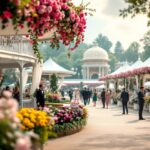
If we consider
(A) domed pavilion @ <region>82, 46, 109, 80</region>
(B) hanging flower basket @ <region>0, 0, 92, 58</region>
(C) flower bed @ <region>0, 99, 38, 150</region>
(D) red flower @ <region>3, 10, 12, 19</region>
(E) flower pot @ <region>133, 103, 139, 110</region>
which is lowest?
(C) flower bed @ <region>0, 99, 38, 150</region>

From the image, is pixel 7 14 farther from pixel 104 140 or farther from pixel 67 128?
pixel 67 128

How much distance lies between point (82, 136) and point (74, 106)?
3797 millimetres

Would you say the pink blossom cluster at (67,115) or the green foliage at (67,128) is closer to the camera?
the green foliage at (67,128)

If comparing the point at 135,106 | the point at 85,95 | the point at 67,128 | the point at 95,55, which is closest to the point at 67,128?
the point at 67,128

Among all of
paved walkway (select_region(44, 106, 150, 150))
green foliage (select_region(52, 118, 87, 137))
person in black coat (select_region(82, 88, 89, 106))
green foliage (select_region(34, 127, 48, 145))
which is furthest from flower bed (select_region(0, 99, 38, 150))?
person in black coat (select_region(82, 88, 89, 106))

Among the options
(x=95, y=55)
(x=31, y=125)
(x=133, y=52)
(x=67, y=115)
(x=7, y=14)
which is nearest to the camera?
(x=7, y=14)

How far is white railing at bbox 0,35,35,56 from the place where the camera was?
66.8 ft

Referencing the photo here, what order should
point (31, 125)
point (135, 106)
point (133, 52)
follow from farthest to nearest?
point (133, 52) < point (135, 106) < point (31, 125)

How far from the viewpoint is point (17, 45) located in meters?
23.6

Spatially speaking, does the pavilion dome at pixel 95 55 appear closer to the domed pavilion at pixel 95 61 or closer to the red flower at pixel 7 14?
the domed pavilion at pixel 95 61

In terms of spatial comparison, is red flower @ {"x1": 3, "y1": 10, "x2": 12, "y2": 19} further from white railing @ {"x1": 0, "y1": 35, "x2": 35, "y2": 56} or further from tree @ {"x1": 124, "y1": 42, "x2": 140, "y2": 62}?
tree @ {"x1": 124, "y1": 42, "x2": 140, "y2": 62}

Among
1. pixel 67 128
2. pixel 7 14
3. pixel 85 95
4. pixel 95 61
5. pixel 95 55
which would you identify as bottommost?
pixel 67 128

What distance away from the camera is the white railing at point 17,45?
20366mm

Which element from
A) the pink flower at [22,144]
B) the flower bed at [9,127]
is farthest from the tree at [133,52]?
the pink flower at [22,144]
